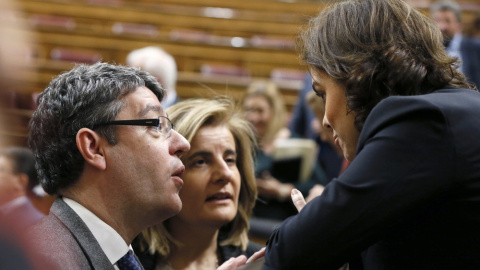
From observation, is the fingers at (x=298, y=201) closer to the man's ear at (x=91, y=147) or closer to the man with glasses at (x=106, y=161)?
the man with glasses at (x=106, y=161)

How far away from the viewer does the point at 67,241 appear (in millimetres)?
1216

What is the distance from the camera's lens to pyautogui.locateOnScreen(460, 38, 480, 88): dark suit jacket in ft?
11.5

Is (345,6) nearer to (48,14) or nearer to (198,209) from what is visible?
(198,209)

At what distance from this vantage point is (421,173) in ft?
3.05

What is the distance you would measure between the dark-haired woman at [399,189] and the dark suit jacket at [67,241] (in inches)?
15.8

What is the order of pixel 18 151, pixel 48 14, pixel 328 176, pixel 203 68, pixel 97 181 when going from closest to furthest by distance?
pixel 97 181 < pixel 18 151 < pixel 328 176 < pixel 203 68 < pixel 48 14

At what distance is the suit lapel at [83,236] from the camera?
1.23m

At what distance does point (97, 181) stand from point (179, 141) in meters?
0.21

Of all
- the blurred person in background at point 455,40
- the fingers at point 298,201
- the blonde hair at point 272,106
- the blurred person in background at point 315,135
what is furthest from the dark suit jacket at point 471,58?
the fingers at point 298,201

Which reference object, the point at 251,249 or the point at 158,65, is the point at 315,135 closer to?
the point at 158,65

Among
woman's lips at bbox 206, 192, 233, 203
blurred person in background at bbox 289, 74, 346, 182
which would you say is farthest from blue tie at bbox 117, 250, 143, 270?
blurred person in background at bbox 289, 74, 346, 182

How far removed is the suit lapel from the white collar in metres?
0.03

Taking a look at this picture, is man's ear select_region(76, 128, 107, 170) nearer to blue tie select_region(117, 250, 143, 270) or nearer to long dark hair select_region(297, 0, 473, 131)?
blue tie select_region(117, 250, 143, 270)

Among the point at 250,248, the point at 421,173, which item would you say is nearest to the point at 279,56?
the point at 250,248
